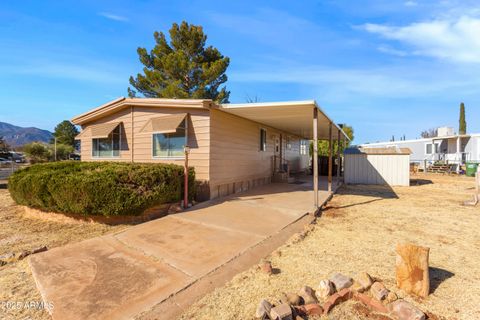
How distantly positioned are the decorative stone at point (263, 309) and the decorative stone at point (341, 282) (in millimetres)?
809

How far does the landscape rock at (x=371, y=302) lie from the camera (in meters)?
2.33

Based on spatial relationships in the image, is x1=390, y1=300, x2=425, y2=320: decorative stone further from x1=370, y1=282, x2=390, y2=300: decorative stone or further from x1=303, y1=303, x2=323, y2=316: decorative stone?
x1=303, y1=303, x2=323, y2=316: decorative stone

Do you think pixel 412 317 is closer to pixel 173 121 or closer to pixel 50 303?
pixel 50 303

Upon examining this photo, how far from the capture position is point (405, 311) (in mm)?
2193

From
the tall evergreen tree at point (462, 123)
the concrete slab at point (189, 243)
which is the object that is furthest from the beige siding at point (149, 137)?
the tall evergreen tree at point (462, 123)

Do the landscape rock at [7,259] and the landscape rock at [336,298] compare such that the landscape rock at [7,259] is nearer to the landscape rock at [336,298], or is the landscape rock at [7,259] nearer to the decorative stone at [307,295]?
the decorative stone at [307,295]

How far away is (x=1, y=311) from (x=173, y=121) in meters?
5.58

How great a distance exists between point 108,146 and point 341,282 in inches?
373

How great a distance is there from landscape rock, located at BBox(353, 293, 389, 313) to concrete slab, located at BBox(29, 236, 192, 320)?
5.89ft

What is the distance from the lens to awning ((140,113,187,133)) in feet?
23.5

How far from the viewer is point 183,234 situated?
444 centimetres

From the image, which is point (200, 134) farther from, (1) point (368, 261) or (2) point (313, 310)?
(2) point (313, 310)

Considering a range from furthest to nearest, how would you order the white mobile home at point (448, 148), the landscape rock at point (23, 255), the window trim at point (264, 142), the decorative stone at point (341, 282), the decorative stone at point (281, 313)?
the white mobile home at point (448, 148)
the window trim at point (264, 142)
the landscape rock at point (23, 255)
the decorative stone at point (341, 282)
the decorative stone at point (281, 313)

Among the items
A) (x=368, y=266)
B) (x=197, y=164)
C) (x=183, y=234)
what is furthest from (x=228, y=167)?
(x=368, y=266)
